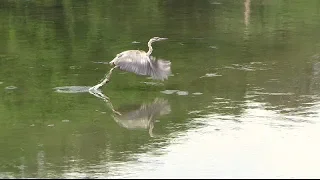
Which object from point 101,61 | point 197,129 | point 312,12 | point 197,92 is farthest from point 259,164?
point 312,12

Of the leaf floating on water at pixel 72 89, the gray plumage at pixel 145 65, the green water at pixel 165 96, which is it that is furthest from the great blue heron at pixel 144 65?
the leaf floating on water at pixel 72 89

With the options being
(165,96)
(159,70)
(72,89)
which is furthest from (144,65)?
(72,89)

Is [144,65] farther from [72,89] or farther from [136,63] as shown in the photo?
[72,89]

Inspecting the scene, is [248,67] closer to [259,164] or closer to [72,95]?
[72,95]

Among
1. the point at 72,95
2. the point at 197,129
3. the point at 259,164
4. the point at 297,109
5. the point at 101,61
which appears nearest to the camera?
the point at 259,164

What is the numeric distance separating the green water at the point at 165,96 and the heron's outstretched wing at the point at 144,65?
1.09 ft

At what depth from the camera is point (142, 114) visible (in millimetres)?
10805

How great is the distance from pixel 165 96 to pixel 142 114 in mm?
875

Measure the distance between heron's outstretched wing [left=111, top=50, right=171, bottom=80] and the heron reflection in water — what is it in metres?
0.39

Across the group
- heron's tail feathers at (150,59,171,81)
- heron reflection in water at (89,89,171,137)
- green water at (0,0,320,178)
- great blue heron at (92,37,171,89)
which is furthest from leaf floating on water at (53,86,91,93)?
heron's tail feathers at (150,59,171,81)

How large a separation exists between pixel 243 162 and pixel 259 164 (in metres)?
0.17

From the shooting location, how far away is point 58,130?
9992 millimetres

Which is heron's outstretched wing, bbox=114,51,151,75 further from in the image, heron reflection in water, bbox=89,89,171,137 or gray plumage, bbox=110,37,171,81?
heron reflection in water, bbox=89,89,171,137

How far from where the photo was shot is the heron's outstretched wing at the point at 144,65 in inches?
453
